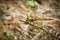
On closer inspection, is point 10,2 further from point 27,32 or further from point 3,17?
point 27,32

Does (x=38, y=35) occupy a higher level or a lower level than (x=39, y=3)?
lower

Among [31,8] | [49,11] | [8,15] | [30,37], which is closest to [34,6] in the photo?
[31,8]

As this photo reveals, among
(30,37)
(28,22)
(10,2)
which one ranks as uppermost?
(10,2)

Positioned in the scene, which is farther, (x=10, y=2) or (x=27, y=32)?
(x=10, y=2)

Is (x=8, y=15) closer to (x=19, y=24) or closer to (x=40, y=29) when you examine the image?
(x=19, y=24)

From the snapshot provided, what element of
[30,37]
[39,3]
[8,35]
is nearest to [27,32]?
[30,37]

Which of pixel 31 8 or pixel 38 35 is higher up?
pixel 31 8

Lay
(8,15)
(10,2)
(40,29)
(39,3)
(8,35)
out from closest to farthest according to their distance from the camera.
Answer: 1. (8,35)
2. (40,29)
3. (8,15)
4. (10,2)
5. (39,3)

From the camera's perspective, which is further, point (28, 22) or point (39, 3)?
point (39, 3)

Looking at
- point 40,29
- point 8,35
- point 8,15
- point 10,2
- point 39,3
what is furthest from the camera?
point 39,3
